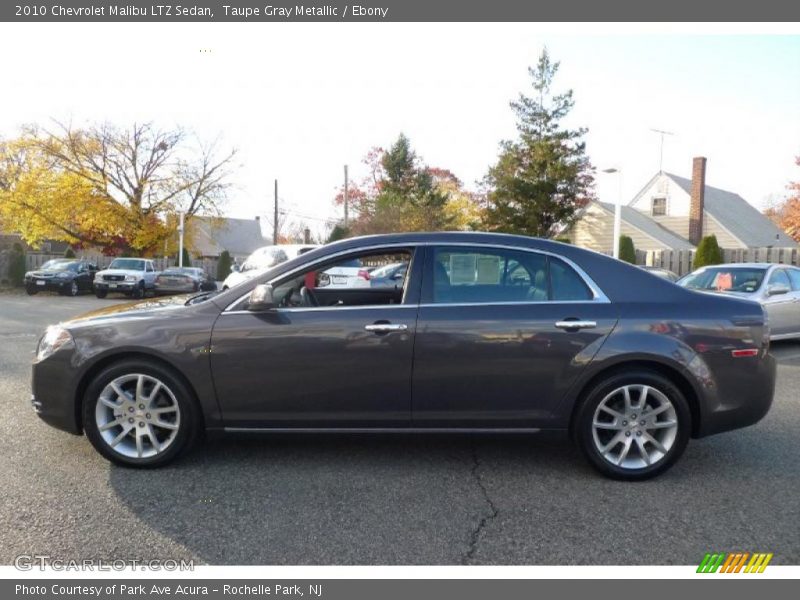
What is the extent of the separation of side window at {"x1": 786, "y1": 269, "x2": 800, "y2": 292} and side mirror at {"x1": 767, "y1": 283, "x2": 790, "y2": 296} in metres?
0.35

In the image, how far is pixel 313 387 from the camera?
387 cm

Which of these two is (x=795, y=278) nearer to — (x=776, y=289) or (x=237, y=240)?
(x=776, y=289)

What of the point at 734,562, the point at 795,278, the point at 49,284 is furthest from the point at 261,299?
the point at 49,284

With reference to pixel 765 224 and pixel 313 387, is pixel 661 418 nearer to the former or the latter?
pixel 313 387

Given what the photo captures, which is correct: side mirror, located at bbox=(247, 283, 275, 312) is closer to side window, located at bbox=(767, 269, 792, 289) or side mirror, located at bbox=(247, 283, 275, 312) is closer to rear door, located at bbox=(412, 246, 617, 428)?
rear door, located at bbox=(412, 246, 617, 428)

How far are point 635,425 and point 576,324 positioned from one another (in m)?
0.81

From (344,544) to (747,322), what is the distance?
120 inches

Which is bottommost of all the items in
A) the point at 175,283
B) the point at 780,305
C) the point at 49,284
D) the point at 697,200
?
the point at 49,284

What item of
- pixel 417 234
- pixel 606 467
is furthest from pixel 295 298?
pixel 606 467

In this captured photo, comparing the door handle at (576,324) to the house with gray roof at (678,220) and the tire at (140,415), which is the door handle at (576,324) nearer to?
the tire at (140,415)

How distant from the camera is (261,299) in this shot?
151 inches

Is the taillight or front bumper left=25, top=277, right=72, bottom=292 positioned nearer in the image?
the taillight

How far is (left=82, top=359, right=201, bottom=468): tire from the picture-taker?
392cm

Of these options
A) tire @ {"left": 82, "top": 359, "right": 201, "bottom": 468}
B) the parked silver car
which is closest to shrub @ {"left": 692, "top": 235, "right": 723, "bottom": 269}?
the parked silver car
